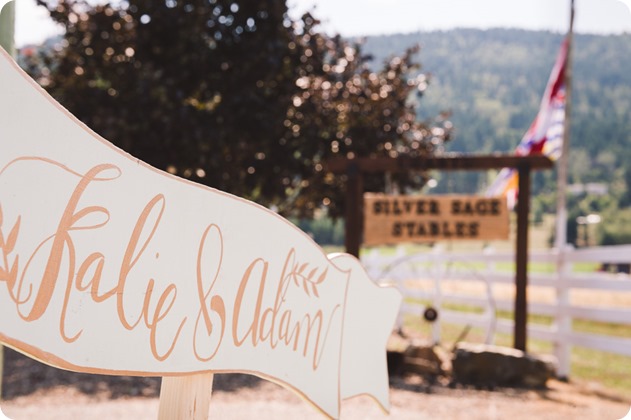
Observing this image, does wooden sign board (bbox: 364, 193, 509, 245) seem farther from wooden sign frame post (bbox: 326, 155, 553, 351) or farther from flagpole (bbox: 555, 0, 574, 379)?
flagpole (bbox: 555, 0, 574, 379)

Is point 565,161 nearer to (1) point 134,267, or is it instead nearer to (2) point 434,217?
(2) point 434,217

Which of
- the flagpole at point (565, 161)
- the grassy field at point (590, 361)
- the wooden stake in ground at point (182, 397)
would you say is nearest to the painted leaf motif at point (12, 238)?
the wooden stake in ground at point (182, 397)

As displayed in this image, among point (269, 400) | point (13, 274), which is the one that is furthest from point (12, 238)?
point (269, 400)

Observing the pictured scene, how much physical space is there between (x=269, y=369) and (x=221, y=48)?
229 inches

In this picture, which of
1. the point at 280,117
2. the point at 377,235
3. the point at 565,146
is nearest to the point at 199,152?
the point at 280,117

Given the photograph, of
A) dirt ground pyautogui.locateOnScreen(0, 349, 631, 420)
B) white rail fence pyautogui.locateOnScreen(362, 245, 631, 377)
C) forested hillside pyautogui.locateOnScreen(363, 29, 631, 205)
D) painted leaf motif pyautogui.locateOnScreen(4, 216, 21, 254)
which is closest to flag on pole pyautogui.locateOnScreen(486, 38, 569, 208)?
white rail fence pyautogui.locateOnScreen(362, 245, 631, 377)

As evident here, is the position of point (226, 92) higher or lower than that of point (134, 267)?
higher

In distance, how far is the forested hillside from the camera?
3891 centimetres

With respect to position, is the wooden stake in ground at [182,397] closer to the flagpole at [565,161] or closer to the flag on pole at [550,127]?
the flagpole at [565,161]

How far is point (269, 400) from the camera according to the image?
5.17m

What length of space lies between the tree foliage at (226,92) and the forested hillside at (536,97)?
1078 inches

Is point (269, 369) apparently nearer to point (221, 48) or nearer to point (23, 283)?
point (23, 283)

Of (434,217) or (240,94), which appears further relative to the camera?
(240,94)

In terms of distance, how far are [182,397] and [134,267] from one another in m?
0.50
